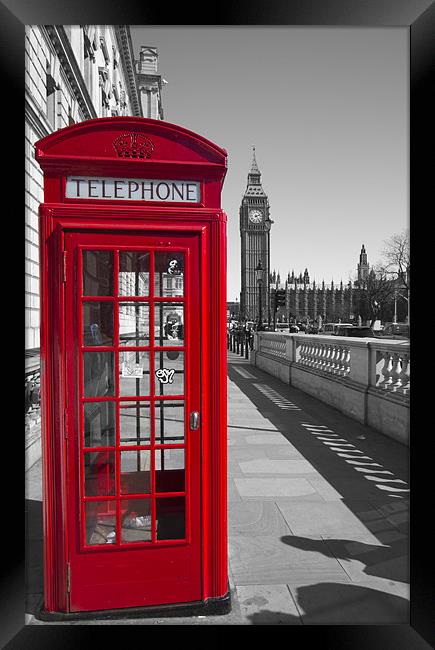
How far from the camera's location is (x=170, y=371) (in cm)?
326

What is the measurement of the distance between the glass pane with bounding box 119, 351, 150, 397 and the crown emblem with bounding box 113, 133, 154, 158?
1281 millimetres

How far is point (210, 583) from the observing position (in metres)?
3.26

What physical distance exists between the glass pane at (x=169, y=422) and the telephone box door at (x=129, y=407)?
1 centimetres

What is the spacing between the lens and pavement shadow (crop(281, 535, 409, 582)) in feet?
12.3

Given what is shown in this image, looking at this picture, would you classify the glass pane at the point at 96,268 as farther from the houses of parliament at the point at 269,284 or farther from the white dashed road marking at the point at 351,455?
the houses of parliament at the point at 269,284

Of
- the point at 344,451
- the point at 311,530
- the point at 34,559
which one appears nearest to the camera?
the point at 34,559

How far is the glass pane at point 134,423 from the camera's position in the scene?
10.7 feet

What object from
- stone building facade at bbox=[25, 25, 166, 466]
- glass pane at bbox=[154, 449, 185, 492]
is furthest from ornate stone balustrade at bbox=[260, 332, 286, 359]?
glass pane at bbox=[154, 449, 185, 492]

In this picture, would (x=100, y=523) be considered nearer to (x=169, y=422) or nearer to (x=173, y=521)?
(x=173, y=521)

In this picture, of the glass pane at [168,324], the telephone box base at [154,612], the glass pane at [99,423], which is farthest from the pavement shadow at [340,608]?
the glass pane at [168,324]

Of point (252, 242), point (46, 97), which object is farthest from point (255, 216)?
point (46, 97)
